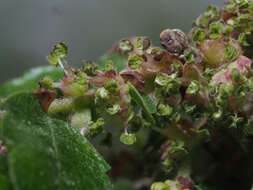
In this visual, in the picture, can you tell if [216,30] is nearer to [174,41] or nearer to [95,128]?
[174,41]

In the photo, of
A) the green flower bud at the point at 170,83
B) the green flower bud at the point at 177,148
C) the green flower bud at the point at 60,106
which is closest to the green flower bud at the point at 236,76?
the green flower bud at the point at 170,83

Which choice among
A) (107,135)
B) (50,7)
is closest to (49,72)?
(107,135)

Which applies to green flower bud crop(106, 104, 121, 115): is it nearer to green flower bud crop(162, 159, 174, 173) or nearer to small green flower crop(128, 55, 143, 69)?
small green flower crop(128, 55, 143, 69)

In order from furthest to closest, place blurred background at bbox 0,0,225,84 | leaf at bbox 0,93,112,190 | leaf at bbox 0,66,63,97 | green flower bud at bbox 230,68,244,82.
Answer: blurred background at bbox 0,0,225,84 < leaf at bbox 0,66,63,97 < green flower bud at bbox 230,68,244,82 < leaf at bbox 0,93,112,190

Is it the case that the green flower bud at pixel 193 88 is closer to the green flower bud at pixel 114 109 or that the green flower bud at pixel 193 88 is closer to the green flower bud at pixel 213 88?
the green flower bud at pixel 213 88

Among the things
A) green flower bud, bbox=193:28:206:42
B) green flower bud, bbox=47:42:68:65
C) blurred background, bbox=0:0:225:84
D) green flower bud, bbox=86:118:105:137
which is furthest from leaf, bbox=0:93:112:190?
blurred background, bbox=0:0:225:84

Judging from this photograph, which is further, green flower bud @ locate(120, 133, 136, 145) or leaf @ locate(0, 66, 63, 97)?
leaf @ locate(0, 66, 63, 97)

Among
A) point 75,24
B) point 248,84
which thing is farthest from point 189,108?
point 75,24
